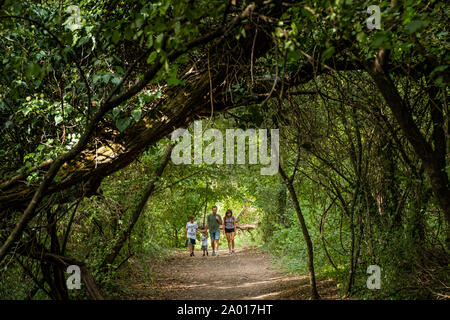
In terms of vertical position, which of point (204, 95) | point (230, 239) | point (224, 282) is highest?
point (204, 95)

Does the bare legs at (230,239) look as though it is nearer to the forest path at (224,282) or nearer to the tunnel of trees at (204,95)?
the forest path at (224,282)

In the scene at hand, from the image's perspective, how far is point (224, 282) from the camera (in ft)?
30.6

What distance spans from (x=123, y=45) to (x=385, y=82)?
8.71 ft

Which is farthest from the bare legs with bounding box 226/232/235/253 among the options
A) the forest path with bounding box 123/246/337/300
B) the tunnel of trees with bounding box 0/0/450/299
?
the tunnel of trees with bounding box 0/0/450/299

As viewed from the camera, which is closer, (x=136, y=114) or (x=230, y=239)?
(x=136, y=114)

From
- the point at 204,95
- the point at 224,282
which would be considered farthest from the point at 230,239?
the point at 204,95

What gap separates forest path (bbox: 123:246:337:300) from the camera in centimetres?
747

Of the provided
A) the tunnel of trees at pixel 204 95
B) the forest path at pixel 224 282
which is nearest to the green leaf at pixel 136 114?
the tunnel of trees at pixel 204 95

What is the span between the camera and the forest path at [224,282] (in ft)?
24.5

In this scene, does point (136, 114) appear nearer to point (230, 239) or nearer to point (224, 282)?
point (224, 282)

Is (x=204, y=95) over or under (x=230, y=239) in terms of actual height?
over

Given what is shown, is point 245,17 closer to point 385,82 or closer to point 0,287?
point 385,82

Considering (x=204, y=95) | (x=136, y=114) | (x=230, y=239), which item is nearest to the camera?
(x=136, y=114)

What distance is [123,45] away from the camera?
13.2 ft
